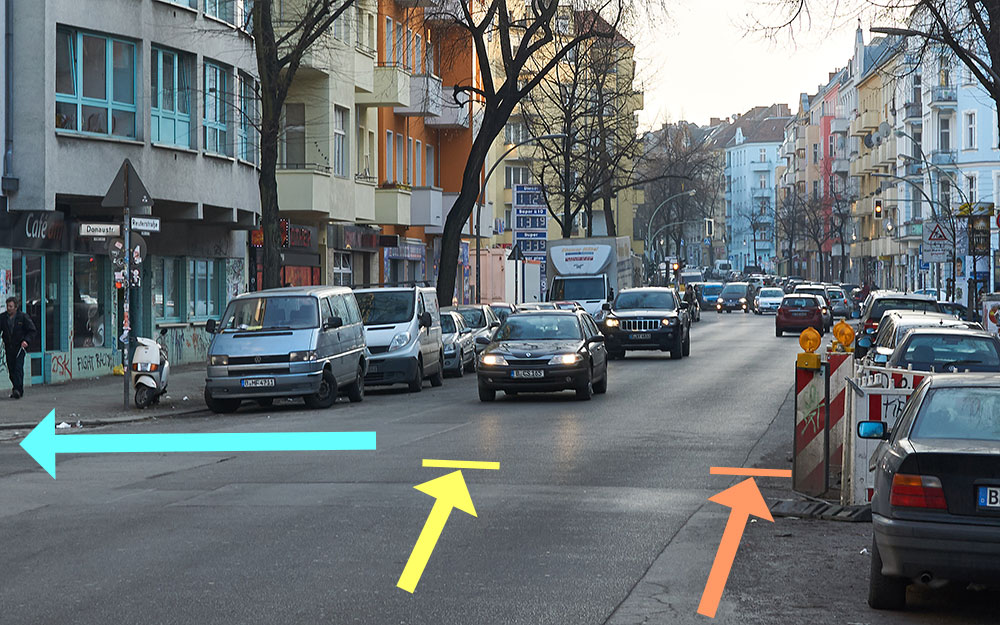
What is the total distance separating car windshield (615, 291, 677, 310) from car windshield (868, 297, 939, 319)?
22.6 feet

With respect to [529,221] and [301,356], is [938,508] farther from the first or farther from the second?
[529,221]

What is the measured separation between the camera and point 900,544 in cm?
759

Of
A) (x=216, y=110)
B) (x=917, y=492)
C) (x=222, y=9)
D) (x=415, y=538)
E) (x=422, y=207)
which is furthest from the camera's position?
(x=422, y=207)

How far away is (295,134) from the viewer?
135 ft

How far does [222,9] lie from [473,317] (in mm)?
9301

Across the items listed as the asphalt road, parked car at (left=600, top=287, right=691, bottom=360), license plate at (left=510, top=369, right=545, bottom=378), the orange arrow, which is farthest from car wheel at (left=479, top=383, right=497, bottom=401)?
parked car at (left=600, top=287, right=691, bottom=360)

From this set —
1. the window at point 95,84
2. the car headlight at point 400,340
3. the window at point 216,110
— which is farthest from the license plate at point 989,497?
the window at point 216,110

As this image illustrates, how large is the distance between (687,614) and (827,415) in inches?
201

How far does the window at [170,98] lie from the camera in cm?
3037

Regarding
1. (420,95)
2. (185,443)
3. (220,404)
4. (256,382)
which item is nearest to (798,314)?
(420,95)

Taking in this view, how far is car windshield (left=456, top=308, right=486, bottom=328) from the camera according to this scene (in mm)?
35656

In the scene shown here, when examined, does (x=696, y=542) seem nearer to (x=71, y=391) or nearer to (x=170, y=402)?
(x=170, y=402)

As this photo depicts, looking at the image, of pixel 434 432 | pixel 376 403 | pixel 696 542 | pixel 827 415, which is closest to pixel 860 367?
pixel 827 415

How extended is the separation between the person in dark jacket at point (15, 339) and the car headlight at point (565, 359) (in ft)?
28.4
